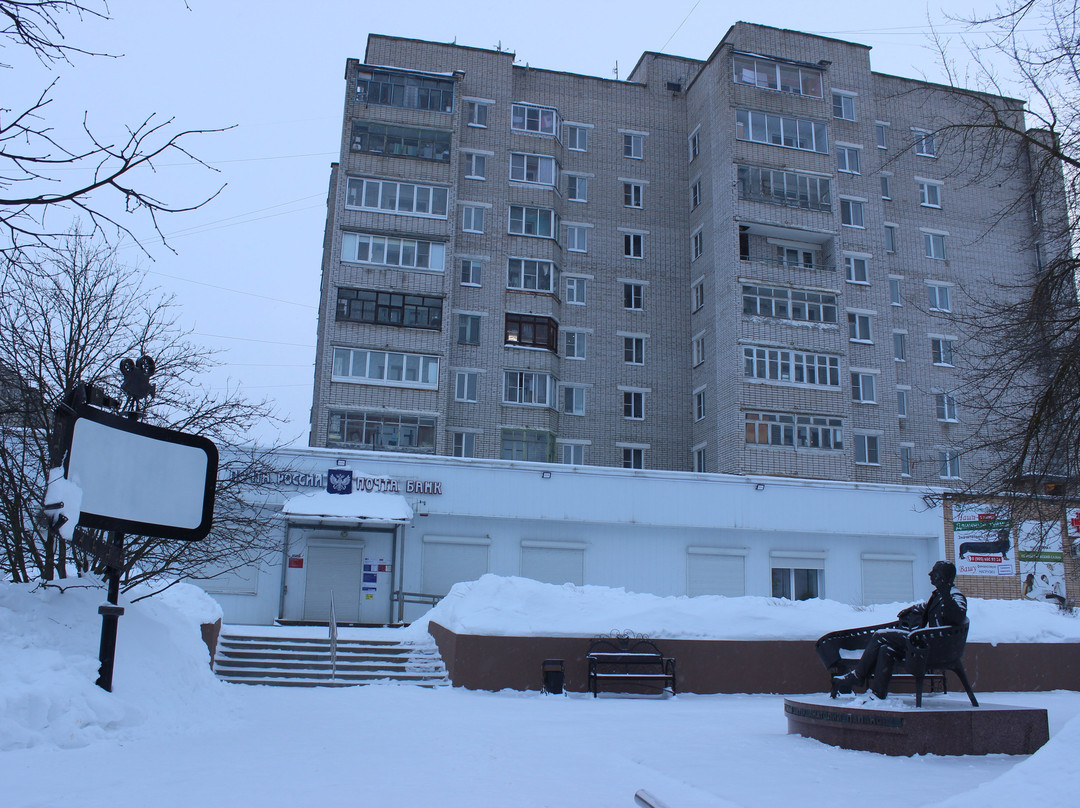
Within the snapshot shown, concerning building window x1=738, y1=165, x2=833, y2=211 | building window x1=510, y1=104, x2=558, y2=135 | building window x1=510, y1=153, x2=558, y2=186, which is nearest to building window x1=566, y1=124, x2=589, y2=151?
building window x1=510, y1=104, x2=558, y2=135

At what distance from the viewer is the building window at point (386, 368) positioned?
3481 cm

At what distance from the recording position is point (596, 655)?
53.6 feet

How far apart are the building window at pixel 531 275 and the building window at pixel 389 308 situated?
172 inches

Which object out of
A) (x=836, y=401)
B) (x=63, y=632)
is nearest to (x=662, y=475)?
(x=836, y=401)

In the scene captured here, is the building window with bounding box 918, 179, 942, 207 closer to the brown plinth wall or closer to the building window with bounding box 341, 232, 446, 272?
the building window with bounding box 341, 232, 446, 272

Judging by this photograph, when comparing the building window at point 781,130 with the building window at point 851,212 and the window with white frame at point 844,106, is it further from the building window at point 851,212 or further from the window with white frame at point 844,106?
the window with white frame at point 844,106

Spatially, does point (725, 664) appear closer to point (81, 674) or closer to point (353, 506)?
point (353, 506)

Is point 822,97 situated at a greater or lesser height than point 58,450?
greater

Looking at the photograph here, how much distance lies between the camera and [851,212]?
136 feet

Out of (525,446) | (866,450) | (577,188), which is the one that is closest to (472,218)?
(577,188)

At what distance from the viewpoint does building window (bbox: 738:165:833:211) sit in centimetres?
3928

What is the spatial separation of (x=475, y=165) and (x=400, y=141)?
13.4 ft

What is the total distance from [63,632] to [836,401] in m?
33.4

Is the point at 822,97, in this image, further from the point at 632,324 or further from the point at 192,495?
the point at 192,495
